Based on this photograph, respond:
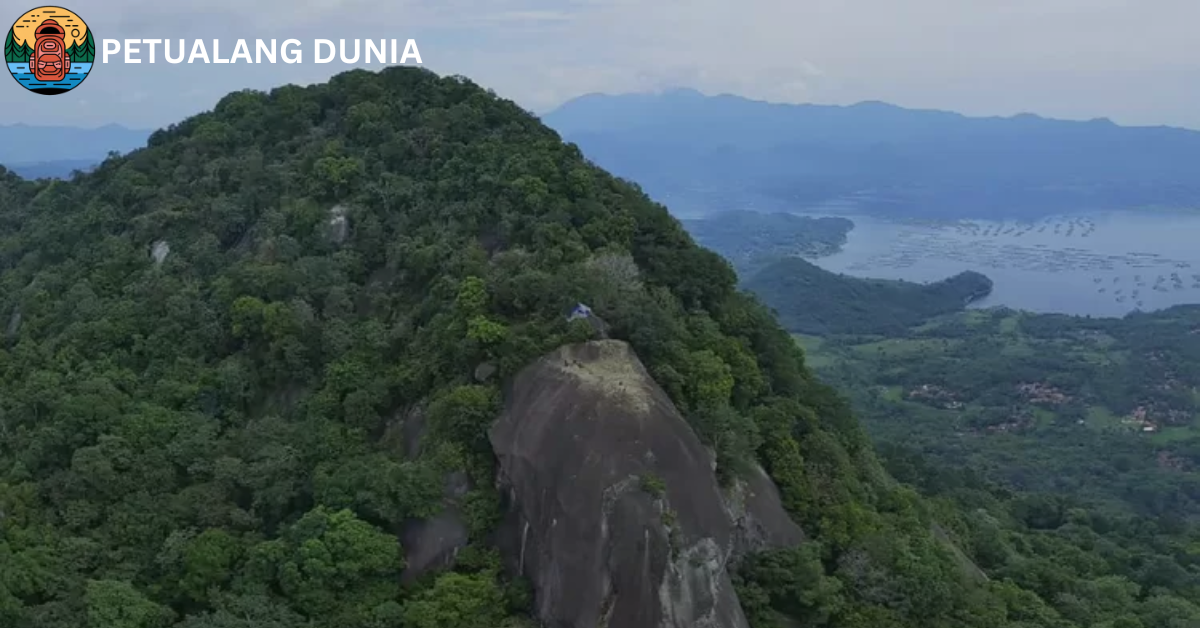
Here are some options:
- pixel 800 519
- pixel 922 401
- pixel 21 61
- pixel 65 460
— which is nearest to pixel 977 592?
pixel 800 519

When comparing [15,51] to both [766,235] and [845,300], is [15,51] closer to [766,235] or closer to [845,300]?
[845,300]

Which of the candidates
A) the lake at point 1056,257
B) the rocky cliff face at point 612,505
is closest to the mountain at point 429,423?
the rocky cliff face at point 612,505

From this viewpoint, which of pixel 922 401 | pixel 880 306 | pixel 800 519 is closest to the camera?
pixel 800 519

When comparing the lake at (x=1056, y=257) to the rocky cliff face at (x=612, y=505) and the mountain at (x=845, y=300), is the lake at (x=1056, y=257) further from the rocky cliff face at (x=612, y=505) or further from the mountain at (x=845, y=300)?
the rocky cliff face at (x=612, y=505)

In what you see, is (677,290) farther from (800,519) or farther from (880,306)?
(880,306)

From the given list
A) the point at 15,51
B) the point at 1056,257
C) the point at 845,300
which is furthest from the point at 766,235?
the point at 15,51
